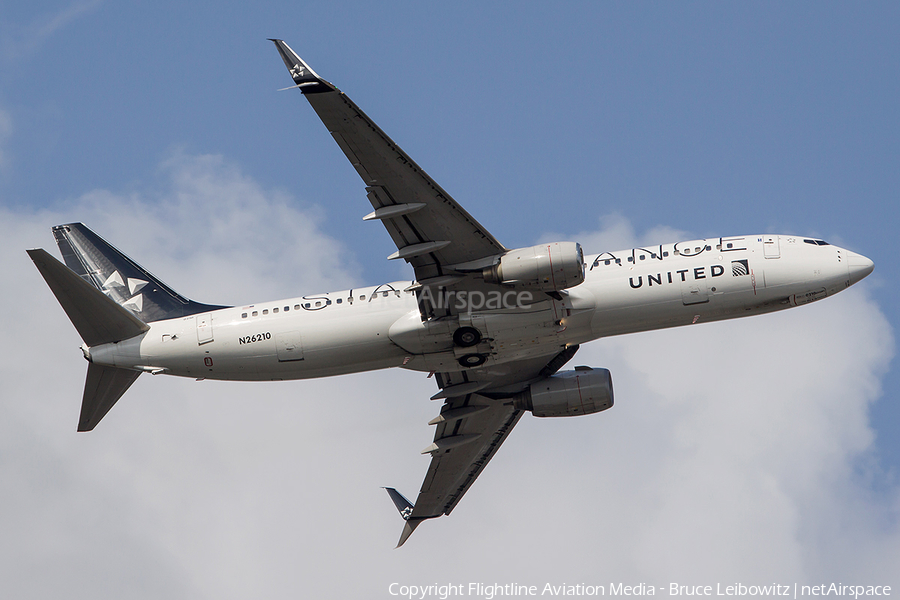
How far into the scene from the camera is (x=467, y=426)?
160ft

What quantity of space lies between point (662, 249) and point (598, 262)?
8.98ft

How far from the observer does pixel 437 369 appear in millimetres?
41406

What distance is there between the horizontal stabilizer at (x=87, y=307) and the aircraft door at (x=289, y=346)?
19.8ft

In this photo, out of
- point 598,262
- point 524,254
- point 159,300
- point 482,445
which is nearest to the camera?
point 524,254

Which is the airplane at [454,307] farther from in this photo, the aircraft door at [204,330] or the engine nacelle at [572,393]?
the engine nacelle at [572,393]

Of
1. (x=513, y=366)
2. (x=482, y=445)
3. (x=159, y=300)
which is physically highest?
(x=159, y=300)

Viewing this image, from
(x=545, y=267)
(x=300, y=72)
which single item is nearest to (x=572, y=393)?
(x=545, y=267)

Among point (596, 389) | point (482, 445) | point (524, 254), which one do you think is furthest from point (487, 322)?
point (482, 445)

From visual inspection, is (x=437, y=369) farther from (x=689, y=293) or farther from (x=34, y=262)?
(x=34, y=262)

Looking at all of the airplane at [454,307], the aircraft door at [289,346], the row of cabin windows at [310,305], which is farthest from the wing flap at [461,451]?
the aircraft door at [289,346]

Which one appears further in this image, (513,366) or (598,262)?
(513,366)

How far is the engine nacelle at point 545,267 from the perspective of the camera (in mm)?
36500

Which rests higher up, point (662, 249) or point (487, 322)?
point (662, 249)

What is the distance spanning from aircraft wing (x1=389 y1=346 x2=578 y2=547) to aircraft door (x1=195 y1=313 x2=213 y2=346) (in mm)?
11624
